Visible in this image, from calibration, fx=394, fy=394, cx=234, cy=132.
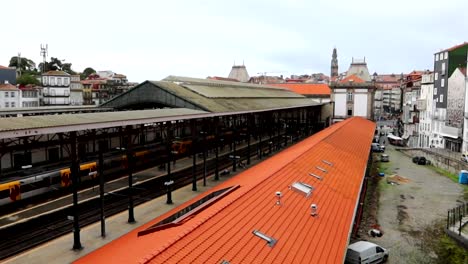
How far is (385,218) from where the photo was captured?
27.8m

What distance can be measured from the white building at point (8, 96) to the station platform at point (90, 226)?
51.0 meters

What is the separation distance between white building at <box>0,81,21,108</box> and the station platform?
51.0 meters

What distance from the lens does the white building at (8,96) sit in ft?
236

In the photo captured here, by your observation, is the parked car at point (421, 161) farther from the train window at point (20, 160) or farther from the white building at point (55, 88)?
the white building at point (55, 88)

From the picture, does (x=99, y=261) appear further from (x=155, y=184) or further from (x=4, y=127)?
(x=155, y=184)

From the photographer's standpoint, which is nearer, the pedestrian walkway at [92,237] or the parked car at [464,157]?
the pedestrian walkway at [92,237]

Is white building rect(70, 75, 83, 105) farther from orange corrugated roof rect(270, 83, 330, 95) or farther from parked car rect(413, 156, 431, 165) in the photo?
parked car rect(413, 156, 431, 165)

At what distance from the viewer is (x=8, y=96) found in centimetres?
7344

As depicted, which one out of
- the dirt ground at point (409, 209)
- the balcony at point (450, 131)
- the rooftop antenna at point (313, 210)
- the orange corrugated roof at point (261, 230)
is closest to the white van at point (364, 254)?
the dirt ground at point (409, 209)

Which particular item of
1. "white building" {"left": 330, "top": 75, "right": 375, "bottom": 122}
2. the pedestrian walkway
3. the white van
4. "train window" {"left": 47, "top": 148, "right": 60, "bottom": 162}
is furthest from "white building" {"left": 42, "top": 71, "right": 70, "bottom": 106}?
the white van

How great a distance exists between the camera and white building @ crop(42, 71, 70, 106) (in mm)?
82750

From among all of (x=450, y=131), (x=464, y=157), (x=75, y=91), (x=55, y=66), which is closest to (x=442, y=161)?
(x=464, y=157)

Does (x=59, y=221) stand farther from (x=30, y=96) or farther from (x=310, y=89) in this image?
(x=310, y=89)

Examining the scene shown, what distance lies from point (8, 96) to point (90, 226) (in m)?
62.3
